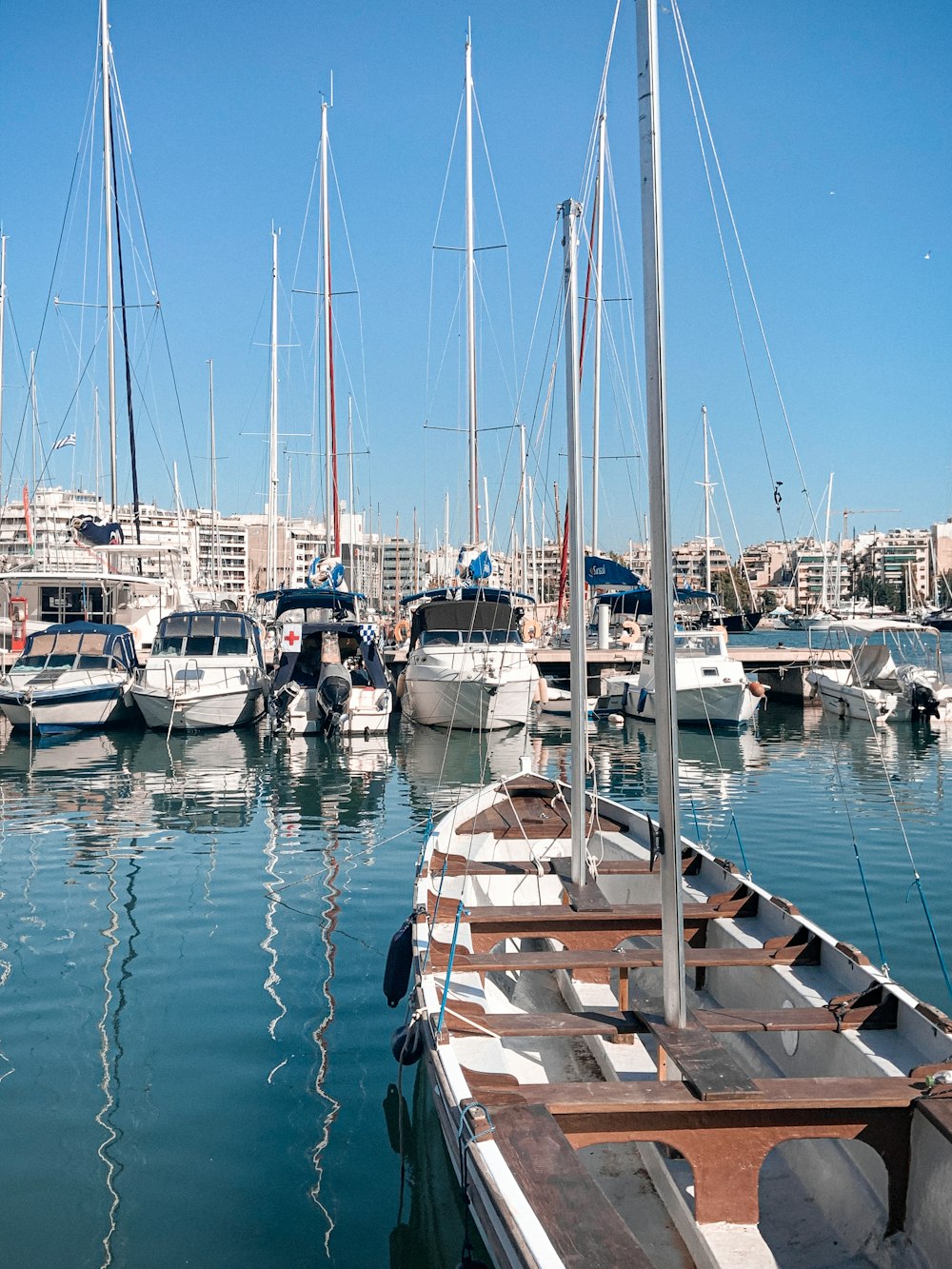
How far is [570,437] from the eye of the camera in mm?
8117

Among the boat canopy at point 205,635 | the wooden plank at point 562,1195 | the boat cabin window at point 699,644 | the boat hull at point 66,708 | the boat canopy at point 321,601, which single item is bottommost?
the boat hull at point 66,708

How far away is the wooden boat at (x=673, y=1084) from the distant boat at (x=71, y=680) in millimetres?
19887

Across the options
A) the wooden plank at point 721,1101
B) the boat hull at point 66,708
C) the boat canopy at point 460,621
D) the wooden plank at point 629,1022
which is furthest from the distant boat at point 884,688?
the wooden plank at point 721,1101

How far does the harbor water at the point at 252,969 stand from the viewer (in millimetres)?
5711

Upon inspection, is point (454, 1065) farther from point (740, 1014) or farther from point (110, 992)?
point (110, 992)

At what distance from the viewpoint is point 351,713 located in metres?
25.7

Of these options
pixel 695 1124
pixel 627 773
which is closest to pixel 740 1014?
pixel 695 1124

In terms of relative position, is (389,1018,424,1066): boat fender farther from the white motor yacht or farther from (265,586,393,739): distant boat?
(265,586,393,739): distant boat

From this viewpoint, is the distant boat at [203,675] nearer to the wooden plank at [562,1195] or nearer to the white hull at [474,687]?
the white hull at [474,687]

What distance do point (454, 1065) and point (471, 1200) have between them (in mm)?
855

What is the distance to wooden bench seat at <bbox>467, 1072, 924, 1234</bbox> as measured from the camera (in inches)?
180

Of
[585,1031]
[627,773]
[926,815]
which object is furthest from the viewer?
[627,773]

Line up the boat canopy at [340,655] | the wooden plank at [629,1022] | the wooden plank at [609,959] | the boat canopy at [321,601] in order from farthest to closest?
1. the boat canopy at [321,601]
2. the boat canopy at [340,655]
3. the wooden plank at [609,959]
4. the wooden plank at [629,1022]

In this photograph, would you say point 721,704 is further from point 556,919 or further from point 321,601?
point 556,919
